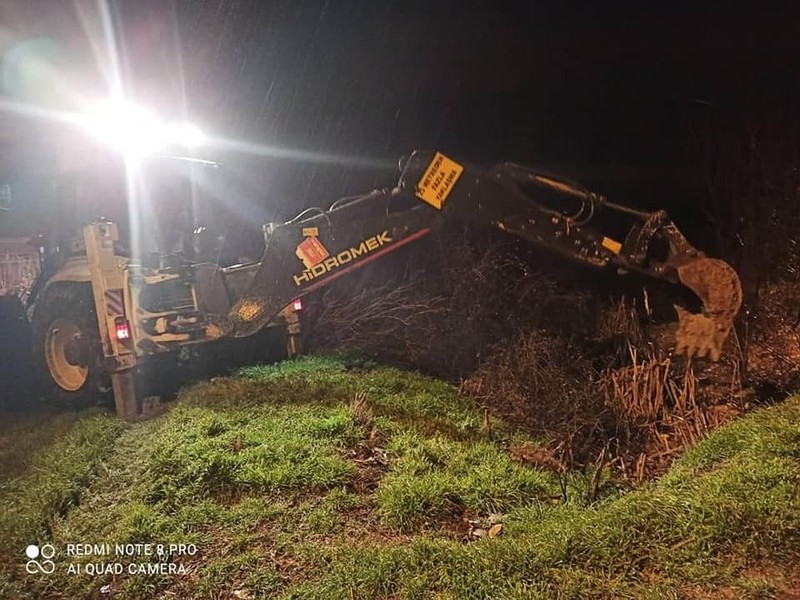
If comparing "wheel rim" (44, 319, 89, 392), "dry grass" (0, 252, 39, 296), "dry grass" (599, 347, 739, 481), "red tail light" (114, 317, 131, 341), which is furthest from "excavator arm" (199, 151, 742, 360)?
"dry grass" (0, 252, 39, 296)

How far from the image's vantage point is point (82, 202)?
6824 mm

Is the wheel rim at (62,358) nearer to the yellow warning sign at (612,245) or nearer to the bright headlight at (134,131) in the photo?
the bright headlight at (134,131)

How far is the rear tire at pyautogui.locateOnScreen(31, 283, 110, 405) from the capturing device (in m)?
6.62

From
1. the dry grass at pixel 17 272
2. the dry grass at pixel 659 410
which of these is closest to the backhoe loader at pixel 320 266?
the dry grass at pixel 17 272

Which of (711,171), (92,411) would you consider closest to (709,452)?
(711,171)

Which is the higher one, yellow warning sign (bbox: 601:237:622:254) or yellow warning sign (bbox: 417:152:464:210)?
yellow warning sign (bbox: 417:152:464:210)

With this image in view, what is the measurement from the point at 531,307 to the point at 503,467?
328 cm

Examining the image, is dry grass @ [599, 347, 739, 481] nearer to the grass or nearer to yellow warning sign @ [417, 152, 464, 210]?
the grass

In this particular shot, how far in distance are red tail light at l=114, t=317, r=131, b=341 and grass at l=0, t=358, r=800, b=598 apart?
780mm

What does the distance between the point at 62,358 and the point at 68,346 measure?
0.19m

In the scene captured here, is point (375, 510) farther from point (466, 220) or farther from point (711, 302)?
point (711, 302)

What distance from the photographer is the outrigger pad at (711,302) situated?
4531mm

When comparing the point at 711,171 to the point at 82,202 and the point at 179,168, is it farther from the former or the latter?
the point at 82,202

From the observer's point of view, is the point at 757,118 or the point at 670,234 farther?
the point at 757,118
